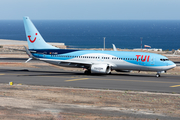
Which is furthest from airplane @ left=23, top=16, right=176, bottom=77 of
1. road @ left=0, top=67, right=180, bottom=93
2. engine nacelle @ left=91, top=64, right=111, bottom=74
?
road @ left=0, top=67, right=180, bottom=93

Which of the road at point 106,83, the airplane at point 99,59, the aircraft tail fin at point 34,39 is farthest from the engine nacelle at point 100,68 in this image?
the aircraft tail fin at point 34,39

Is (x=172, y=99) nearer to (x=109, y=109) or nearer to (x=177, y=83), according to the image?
(x=109, y=109)

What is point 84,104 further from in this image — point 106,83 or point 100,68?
point 100,68

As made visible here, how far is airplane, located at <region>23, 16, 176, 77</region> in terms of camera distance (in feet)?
149

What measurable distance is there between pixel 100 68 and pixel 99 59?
6.91 ft

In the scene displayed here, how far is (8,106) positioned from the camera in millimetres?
24641

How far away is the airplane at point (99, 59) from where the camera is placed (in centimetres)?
4538

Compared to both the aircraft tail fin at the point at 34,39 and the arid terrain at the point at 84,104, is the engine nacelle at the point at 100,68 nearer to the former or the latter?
the aircraft tail fin at the point at 34,39

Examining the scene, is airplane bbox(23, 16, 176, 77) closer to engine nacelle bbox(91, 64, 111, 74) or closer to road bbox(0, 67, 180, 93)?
engine nacelle bbox(91, 64, 111, 74)

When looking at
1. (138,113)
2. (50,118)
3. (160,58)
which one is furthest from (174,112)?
(160,58)

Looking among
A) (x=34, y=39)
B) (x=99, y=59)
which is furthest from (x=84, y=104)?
(x=34, y=39)

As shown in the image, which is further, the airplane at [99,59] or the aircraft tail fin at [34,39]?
the aircraft tail fin at [34,39]

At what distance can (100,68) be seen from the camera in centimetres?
4641

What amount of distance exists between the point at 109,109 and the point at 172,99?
791cm
